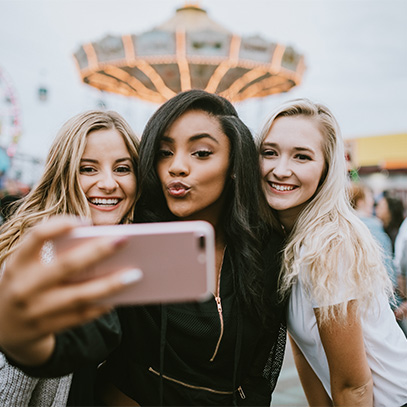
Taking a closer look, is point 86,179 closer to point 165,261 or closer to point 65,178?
point 65,178

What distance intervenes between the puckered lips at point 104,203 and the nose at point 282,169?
783mm

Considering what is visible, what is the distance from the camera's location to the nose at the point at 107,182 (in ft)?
6.36

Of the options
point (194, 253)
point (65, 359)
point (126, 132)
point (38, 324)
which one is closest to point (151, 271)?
point (194, 253)

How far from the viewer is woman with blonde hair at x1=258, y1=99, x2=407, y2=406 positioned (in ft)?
5.73

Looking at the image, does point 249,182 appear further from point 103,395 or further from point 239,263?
point 103,395

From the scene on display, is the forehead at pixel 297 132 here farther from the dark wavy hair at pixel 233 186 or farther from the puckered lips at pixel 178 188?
the puckered lips at pixel 178 188

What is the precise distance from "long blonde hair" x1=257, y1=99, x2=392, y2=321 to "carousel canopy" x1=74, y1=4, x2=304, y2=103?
34.4 ft

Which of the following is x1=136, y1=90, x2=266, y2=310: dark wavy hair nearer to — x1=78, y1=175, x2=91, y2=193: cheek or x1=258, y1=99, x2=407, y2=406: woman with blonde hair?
x1=258, y1=99, x2=407, y2=406: woman with blonde hair

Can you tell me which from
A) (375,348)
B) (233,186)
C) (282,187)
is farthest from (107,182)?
(375,348)

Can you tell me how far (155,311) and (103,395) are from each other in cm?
47

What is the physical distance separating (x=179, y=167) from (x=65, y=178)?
24.3 inches

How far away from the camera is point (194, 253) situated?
90cm

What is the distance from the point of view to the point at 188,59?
41.4 ft

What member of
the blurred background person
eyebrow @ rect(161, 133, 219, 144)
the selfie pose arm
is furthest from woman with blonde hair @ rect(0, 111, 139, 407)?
the blurred background person
